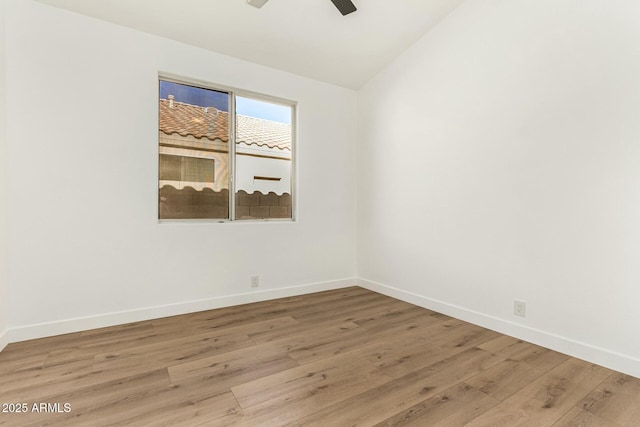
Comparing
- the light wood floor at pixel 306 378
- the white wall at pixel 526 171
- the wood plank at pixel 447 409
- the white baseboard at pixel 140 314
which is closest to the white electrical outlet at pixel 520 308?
the white wall at pixel 526 171

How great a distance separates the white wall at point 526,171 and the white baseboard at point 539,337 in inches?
0.4

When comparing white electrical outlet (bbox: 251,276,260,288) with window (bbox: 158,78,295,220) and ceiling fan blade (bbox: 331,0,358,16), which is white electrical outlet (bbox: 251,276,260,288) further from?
ceiling fan blade (bbox: 331,0,358,16)

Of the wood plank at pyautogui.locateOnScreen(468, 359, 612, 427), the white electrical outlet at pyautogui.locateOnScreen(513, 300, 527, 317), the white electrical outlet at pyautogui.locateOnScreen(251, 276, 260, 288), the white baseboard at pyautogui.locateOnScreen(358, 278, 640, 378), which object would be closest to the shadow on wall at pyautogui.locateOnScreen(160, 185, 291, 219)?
the white electrical outlet at pyautogui.locateOnScreen(251, 276, 260, 288)

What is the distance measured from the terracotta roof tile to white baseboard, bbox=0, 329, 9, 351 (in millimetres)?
2059

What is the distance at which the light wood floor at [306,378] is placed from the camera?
1572mm

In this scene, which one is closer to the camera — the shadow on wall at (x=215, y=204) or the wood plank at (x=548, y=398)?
the wood plank at (x=548, y=398)

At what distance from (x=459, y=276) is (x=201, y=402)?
2483mm

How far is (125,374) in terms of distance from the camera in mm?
1966

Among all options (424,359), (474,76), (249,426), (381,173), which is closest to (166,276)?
(249,426)

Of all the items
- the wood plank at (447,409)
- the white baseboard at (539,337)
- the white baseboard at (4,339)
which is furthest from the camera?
the white baseboard at (4,339)

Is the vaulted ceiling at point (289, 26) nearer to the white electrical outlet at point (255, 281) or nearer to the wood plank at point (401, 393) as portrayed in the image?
the white electrical outlet at point (255, 281)

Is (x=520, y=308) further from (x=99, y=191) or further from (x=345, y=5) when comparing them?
(x=99, y=191)

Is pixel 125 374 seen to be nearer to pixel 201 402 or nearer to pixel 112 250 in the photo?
pixel 201 402

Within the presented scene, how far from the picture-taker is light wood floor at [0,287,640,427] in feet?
5.16
